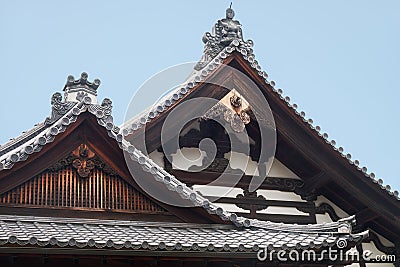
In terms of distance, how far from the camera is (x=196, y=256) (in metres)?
7.82

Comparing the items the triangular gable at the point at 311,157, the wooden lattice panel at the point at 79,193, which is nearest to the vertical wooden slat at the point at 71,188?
the wooden lattice panel at the point at 79,193

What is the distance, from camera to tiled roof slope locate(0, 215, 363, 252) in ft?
23.5

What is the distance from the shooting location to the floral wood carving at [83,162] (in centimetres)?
859

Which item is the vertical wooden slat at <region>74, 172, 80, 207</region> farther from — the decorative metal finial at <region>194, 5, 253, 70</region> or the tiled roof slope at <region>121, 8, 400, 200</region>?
the decorative metal finial at <region>194, 5, 253, 70</region>

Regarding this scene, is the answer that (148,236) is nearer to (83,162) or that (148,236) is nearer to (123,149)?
(123,149)

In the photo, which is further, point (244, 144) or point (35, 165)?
point (244, 144)

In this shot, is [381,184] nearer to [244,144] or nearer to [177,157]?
[244,144]

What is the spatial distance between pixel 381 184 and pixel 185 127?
3.72 metres

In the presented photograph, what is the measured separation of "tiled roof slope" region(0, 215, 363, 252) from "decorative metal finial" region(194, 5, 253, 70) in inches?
160

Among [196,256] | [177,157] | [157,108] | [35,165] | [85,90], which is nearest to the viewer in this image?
[196,256]

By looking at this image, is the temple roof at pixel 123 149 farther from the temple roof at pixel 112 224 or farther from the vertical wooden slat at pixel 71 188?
the vertical wooden slat at pixel 71 188

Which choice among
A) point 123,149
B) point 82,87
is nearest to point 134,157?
point 123,149

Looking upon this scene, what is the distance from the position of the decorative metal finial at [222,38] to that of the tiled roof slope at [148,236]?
4064 mm

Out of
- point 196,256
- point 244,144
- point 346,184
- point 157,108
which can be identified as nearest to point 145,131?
point 157,108
